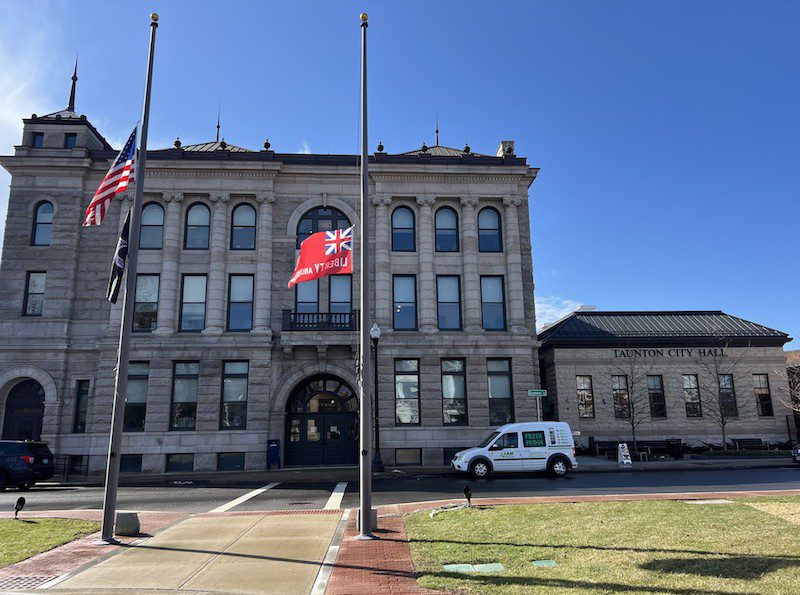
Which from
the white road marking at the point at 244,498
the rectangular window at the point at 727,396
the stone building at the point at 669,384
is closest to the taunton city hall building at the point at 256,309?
the stone building at the point at 669,384

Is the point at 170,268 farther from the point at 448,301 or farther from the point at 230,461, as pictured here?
the point at 448,301

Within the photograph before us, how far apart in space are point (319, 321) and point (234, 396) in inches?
205

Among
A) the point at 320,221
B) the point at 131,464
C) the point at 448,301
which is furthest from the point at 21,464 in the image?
the point at 448,301

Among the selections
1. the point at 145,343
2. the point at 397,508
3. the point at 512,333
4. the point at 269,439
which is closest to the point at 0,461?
the point at 145,343

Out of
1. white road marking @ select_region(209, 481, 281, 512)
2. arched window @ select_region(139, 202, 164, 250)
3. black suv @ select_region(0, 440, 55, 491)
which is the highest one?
arched window @ select_region(139, 202, 164, 250)

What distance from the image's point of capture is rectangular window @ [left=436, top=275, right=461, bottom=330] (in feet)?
90.3

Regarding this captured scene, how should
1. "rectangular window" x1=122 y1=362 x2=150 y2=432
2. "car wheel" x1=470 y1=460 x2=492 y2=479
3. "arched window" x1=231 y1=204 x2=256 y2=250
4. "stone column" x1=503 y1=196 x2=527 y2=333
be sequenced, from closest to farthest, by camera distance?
"car wheel" x1=470 y1=460 x2=492 y2=479 < "rectangular window" x1=122 y1=362 x2=150 y2=432 < "stone column" x1=503 y1=196 x2=527 y2=333 < "arched window" x1=231 y1=204 x2=256 y2=250

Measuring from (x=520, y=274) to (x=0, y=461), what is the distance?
22447 millimetres

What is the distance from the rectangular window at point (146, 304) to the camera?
1035 inches

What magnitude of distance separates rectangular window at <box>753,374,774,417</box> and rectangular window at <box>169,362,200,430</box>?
99.2ft

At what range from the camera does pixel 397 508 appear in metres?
13.5

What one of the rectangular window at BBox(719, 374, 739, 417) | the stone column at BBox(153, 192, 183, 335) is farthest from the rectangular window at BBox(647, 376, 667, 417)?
the stone column at BBox(153, 192, 183, 335)

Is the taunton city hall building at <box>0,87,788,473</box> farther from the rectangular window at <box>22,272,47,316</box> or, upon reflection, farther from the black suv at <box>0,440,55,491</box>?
the black suv at <box>0,440,55,491</box>

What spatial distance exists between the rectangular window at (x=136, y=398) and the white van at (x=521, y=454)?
1450 cm
